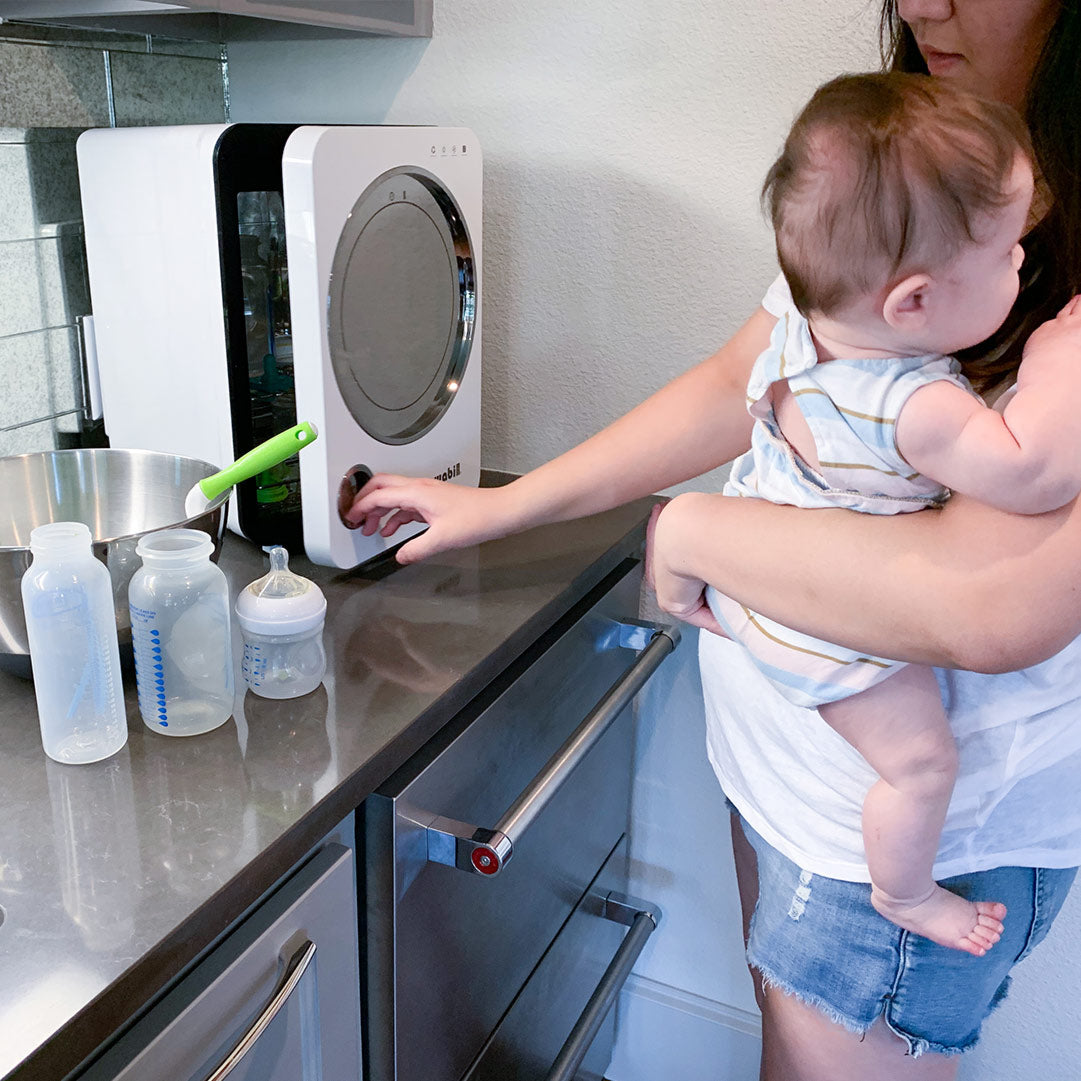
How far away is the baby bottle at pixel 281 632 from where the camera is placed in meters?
0.86

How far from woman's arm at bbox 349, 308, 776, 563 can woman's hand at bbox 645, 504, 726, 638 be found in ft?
0.66

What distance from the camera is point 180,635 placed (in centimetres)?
82

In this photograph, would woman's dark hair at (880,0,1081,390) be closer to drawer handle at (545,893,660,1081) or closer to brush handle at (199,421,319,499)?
brush handle at (199,421,319,499)

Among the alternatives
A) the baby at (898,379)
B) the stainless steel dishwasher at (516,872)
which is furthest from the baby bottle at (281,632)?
the baby at (898,379)

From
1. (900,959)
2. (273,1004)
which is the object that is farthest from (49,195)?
(900,959)

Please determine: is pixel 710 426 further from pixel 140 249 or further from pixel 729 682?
pixel 140 249

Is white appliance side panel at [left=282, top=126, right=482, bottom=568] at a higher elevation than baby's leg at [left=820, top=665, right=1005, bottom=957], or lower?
higher

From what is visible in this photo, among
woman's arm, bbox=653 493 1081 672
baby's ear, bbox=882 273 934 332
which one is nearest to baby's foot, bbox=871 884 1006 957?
woman's arm, bbox=653 493 1081 672

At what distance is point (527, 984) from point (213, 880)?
2.20 ft

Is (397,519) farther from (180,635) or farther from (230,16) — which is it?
(230,16)

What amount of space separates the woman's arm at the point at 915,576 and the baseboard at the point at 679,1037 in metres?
1.08

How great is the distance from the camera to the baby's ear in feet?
2.39

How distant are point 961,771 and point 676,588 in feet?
0.90

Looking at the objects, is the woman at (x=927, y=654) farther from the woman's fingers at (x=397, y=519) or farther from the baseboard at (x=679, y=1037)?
the baseboard at (x=679, y=1037)
